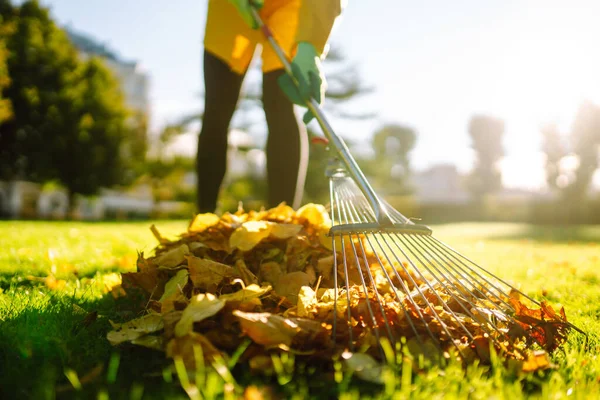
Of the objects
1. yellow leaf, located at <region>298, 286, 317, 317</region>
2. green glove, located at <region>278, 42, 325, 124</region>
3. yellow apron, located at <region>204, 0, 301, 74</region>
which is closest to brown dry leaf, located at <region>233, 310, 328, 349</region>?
yellow leaf, located at <region>298, 286, 317, 317</region>

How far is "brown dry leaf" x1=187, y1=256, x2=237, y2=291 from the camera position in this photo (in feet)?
4.84

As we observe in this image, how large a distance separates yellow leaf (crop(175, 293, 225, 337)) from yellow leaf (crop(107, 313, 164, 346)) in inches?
3.9

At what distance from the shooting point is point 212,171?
91.7 inches

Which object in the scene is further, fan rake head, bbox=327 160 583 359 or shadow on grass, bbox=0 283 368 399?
fan rake head, bbox=327 160 583 359

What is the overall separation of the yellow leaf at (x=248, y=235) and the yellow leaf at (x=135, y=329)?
0.47 m

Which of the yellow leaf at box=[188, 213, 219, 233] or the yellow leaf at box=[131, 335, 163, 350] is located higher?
the yellow leaf at box=[188, 213, 219, 233]

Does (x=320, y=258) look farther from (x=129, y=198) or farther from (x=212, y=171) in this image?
(x=129, y=198)

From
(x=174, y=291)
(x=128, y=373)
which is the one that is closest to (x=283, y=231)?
(x=174, y=291)

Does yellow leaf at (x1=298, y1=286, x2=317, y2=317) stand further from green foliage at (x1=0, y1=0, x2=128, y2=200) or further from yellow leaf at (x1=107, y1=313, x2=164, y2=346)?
green foliage at (x1=0, y1=0, x2=128, y2=200)

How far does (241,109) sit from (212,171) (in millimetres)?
19117

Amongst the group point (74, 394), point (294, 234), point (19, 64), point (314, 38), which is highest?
point (19, 64)

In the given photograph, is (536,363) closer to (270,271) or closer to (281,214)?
(270,271)

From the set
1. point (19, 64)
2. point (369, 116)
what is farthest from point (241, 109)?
point (19, 64)

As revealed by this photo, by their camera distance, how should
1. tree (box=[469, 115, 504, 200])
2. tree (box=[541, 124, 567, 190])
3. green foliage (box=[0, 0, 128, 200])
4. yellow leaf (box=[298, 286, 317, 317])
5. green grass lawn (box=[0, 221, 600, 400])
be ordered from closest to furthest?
green grass lawn (box=[0, 221, 600, 400]) → yellow leaf (box=[298, 286, 317, 317]) → green foliage (box=[0, 0, 128, 200]) → tree (box=[541, 124, 567, 190]) → tree (box=[469, 115, 504, 200])
